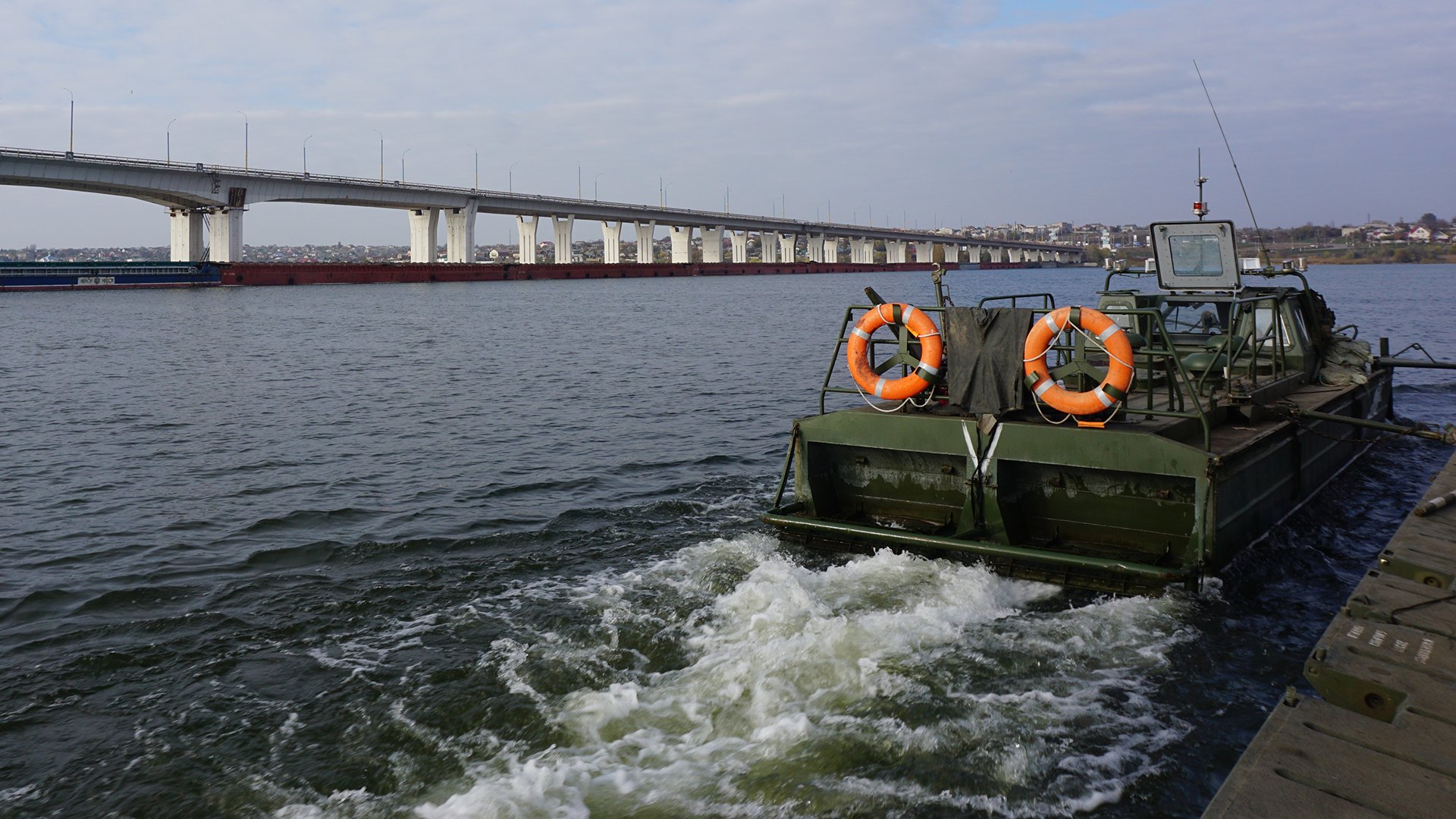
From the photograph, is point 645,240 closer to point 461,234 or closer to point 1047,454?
point 461,234

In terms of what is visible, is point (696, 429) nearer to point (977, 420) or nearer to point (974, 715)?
point (977, 420)

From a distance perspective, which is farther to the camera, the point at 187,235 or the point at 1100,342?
the point at 187,235

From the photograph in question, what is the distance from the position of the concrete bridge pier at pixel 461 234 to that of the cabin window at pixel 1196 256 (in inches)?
3751

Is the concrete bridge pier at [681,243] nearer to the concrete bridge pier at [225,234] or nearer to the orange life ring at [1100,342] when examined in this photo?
the concrete bridge pier at [225,234]

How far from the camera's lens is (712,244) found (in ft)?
434

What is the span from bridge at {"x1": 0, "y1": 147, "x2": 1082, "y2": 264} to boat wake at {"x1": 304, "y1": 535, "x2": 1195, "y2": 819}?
3366 centimetres

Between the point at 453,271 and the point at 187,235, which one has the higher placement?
the point at 187,235

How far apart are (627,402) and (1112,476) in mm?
13767

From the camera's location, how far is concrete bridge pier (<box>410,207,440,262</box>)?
335 feet

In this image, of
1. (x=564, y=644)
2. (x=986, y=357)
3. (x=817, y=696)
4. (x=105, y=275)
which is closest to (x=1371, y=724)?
(x=817, y=696)

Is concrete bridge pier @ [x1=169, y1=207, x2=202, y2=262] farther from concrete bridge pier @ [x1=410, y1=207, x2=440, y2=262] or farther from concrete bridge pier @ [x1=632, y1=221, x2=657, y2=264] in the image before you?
concrete bridge pier @ [x1=632, y1=221, x2=657, y2=264]

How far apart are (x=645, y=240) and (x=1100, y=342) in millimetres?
Answer: 118419

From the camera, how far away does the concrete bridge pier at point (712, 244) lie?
13175 centimetres

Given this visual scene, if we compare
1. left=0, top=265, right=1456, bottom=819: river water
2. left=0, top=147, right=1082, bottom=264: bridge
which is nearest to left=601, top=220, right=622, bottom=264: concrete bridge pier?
left=0, top=147, right=1082, bottom=264: bridge
